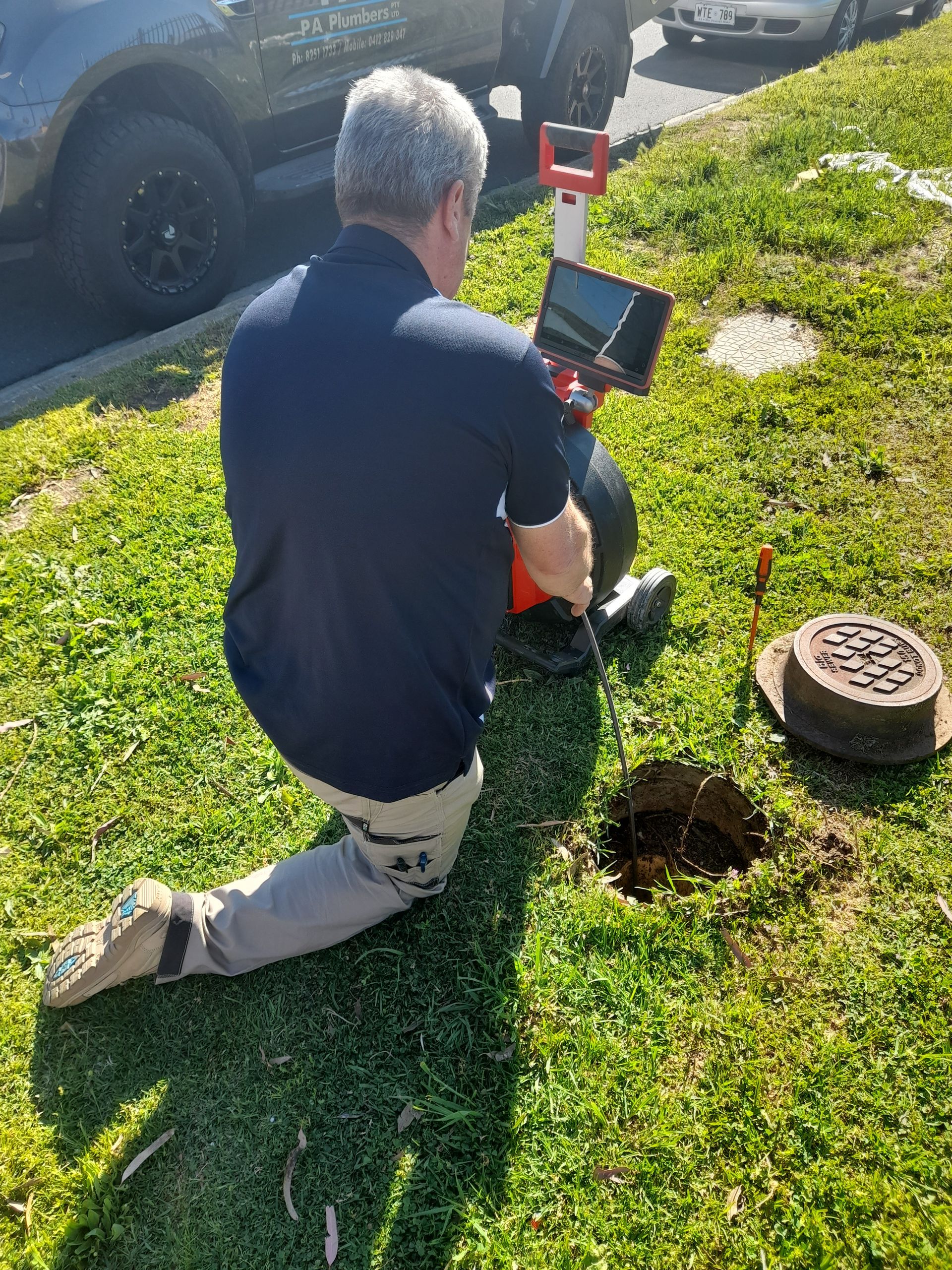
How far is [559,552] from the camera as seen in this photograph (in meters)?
2.09

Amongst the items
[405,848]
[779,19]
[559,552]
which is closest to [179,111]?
[559,552]

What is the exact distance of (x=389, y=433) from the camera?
1686 mm

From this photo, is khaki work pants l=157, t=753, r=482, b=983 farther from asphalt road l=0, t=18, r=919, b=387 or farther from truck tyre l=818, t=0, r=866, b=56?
truck tyre l=818, t=0, r=866, b=56

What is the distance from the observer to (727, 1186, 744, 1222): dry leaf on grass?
2033 mm

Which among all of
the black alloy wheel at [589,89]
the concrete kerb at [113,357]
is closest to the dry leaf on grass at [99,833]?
the concrete kerb at [113,357]

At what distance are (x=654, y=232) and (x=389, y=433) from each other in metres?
4.94

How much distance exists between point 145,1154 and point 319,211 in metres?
6.24

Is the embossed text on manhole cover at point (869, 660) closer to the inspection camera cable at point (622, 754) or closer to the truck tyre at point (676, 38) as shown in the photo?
the inspection camera cable at point (622, 754)

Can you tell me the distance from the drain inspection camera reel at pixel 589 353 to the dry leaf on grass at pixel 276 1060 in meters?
1.51

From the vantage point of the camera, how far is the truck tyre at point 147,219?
14.9 feet

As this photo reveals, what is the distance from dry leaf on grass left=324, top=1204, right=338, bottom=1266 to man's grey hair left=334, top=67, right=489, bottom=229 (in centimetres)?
226

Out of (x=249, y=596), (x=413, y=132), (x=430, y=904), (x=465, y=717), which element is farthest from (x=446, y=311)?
(x=430, y=904)

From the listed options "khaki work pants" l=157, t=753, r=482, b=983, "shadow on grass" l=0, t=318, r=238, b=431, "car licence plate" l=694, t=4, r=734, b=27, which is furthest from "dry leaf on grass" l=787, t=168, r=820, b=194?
"khaki work pants" l=157, t=753, r=482, b=983

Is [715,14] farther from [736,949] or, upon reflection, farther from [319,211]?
[736,949]
